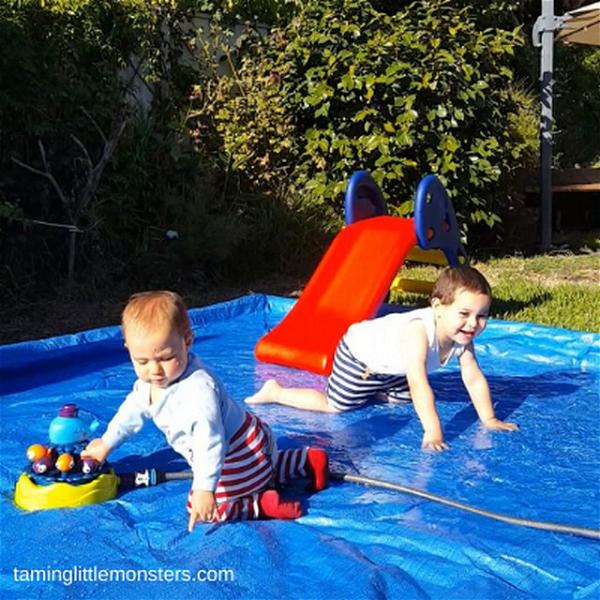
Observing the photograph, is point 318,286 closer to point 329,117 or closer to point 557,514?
point 557,514

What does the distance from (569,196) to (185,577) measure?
9.16 m

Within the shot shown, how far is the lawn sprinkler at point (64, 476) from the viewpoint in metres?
2.69

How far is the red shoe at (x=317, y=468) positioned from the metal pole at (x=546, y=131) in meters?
6.24

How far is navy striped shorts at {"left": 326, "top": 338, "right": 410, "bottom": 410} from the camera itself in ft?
12.1

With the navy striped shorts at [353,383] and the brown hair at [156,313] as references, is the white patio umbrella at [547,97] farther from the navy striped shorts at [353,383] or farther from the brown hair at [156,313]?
the brown hair at [156,313]

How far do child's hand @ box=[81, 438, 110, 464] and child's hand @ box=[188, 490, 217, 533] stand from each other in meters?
0.49

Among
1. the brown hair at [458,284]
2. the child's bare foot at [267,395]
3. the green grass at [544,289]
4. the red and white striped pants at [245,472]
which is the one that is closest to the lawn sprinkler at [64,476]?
the red and white striped pants at [245,472]

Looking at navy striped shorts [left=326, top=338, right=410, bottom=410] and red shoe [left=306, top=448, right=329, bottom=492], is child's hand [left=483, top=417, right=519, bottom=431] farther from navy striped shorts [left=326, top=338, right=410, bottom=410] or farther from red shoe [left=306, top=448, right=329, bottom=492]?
red shoe [left=306, top=448, right=329, bottom=492]

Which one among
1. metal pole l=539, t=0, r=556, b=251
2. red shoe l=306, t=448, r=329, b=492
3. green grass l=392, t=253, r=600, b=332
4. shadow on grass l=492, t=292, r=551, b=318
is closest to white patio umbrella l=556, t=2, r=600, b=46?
metal pole l=539, t=0, r=556, b=251

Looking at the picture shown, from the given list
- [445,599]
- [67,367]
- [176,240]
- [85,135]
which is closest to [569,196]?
[176,240]

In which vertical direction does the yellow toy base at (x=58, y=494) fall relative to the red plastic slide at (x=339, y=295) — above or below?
below

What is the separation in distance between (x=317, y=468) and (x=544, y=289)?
13.2 ft

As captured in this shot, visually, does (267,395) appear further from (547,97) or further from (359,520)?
(547,97)

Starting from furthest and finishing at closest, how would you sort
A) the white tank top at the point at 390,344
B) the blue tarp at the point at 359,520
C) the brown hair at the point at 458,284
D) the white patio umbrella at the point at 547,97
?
the white patio umbrella at the point at 547,97 → the white tank top at the point at 390,344 → the brown hair at the point at 458,284 → the blue tarp at the point at 359,520
